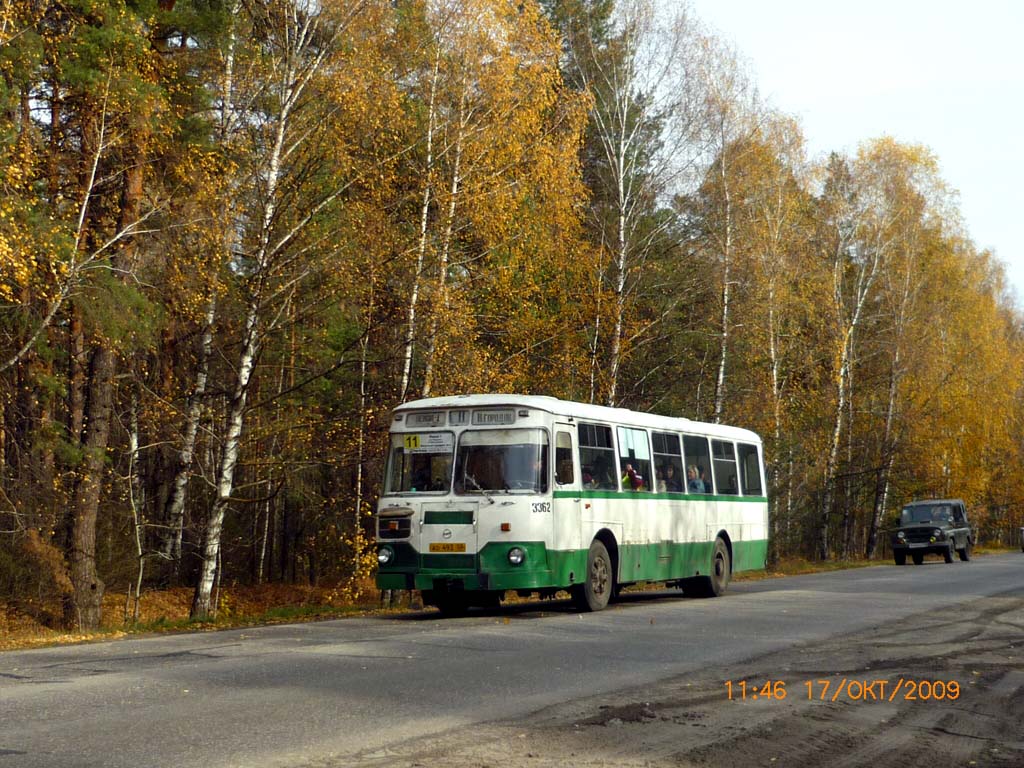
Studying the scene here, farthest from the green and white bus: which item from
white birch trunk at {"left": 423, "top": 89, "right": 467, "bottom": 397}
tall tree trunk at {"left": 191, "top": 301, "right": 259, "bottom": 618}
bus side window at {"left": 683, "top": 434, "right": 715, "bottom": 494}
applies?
white birch trunk at {"left": 423, "top": 89, "right": 467, "bottom": 397}

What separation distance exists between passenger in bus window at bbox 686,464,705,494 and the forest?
4268 millimetres

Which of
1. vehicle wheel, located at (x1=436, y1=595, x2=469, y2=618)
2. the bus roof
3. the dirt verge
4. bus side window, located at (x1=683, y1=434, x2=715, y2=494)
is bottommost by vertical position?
the dirt verge

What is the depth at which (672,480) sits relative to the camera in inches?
865

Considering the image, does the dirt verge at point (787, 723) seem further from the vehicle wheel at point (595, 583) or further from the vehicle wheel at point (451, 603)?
the vehicle wheel at point (451, 603)

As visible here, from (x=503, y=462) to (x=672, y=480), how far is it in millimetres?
4961

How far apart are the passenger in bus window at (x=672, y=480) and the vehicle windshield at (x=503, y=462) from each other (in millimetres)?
4386

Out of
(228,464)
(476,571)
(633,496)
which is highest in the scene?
(228,464)

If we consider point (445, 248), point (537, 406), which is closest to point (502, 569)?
point (537, 406)

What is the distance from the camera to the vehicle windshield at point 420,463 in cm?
1822

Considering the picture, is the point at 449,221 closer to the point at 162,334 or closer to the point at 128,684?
the point at 162,334

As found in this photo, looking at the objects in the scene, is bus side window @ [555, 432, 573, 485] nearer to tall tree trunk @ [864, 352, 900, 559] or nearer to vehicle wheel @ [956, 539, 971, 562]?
vehicle wheel @ [956, 539, 971, 562]

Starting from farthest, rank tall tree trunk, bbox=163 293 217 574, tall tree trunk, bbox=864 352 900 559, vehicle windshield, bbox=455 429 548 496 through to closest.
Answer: tall tree trunk, bbox=864 352 900 559 → tall tree trunk, bbox=163 293 217 574 → vehicle windshield, bbox=455 429 548 496

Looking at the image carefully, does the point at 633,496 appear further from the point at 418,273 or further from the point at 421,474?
the point at 418,273

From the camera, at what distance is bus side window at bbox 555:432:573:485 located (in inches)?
715
